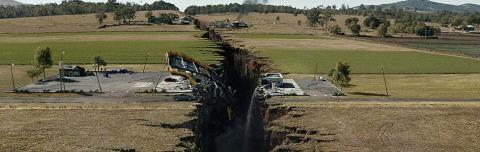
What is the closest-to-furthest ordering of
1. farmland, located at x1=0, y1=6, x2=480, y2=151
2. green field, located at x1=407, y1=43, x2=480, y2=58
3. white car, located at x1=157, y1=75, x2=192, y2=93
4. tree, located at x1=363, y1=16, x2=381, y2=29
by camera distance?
farmland, located at x1=0, y1=6, x2=480, y2=151
white car, located at x1=157, y1=75, x2=192, y2=93
green field, located at x1=407, y1=43, x2=480, y2=58
tree, located at x1=363, y1=16, x2=381, y2=29

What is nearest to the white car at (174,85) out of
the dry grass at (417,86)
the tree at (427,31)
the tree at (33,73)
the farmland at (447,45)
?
the tree at (33,73)

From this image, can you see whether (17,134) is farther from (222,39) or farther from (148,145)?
(222,39)

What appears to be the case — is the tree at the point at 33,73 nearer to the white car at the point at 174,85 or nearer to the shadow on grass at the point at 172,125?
the white car at the point at 174,85

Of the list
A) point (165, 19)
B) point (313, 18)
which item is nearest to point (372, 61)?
point (165, 19)

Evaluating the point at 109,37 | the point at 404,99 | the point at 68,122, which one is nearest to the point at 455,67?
the point at 404,99

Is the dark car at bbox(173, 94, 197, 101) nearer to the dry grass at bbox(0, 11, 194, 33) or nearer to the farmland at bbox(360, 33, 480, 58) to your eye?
the farmland at bbox(360, 33, 480, 58)

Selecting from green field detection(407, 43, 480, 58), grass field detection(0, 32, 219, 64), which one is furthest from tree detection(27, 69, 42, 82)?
green field detection(407, 43, 480, 58)

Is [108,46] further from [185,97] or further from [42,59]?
[185,97]
